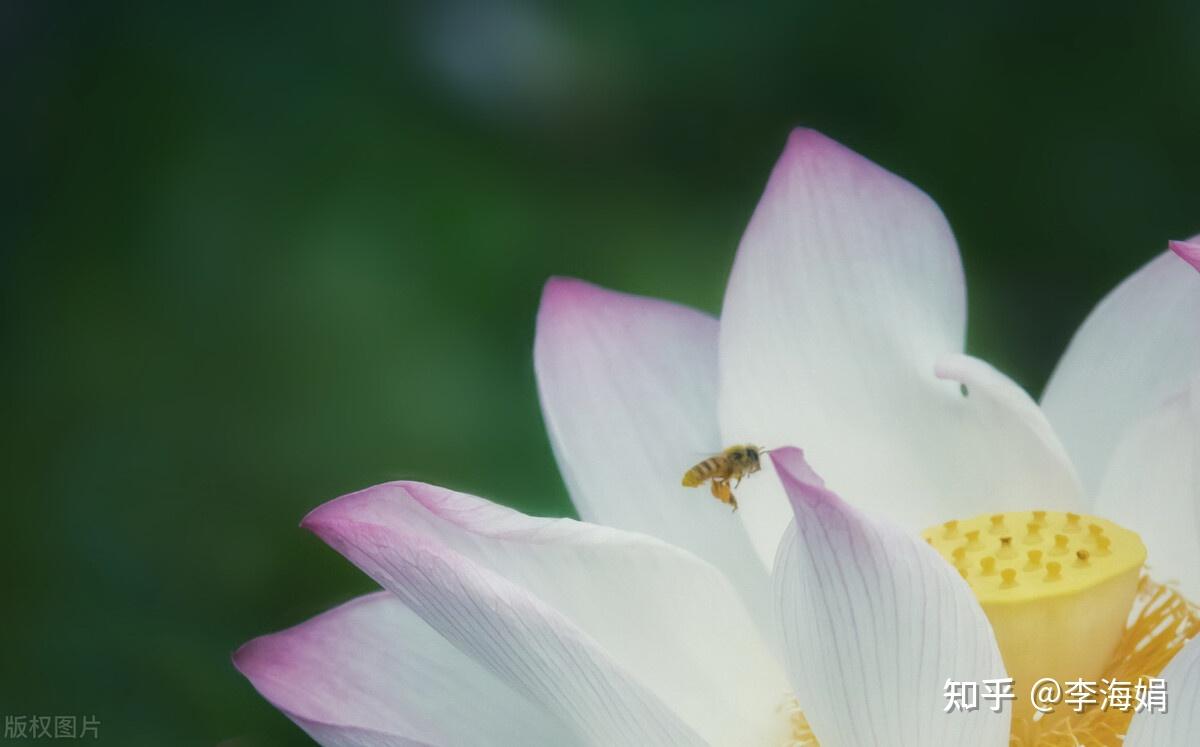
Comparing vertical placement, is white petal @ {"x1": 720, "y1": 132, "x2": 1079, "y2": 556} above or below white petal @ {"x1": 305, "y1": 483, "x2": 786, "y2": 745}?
above

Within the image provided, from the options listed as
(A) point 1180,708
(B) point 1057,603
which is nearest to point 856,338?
(B) point 1057,603

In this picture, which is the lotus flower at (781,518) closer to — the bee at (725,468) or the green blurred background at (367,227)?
the bee at (725,468)

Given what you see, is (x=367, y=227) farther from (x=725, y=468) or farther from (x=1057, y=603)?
(x=1057, y=603)

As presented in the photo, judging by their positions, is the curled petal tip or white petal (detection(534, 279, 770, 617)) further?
white petal (detection(534, 279, 770, 617))


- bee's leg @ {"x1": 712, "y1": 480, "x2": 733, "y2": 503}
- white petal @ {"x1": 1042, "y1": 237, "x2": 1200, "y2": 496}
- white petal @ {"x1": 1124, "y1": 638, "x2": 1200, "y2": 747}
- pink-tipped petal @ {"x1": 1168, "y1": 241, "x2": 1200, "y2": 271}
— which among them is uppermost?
pink-tipped petal @ {"x1": 1168, "y1": 241, "x2": 1200, "y2": 271}

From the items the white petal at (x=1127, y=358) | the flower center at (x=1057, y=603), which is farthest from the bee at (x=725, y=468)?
the white petal at (x=1127, y=358)

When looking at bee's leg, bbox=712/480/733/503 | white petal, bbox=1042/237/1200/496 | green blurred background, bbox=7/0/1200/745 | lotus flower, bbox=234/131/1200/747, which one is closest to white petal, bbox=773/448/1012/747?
lotus flower, bbox=234/131/1200/747

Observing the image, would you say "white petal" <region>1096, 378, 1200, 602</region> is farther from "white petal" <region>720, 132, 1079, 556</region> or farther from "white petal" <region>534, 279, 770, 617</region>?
"white petal" <region>534, 279, 770, 617</region>

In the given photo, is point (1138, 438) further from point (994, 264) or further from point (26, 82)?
point (26, 82)
